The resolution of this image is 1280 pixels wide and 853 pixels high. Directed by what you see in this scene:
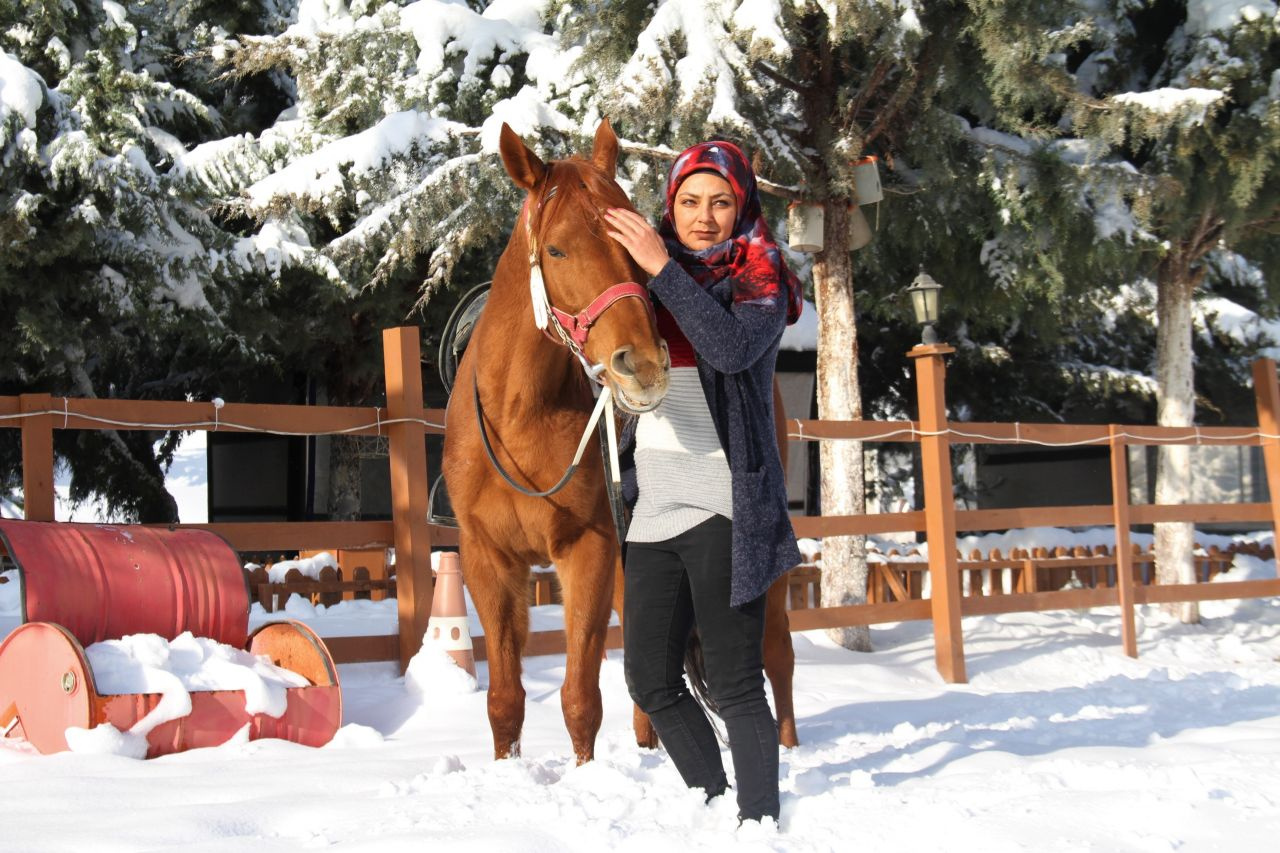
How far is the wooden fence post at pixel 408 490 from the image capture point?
5.62m

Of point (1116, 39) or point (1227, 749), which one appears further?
point (1116, 39)

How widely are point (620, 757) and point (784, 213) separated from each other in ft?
22.1

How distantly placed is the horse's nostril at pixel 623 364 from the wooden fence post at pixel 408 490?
324 cm

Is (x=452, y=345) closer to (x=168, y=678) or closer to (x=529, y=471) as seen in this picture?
(x=529, y=471)

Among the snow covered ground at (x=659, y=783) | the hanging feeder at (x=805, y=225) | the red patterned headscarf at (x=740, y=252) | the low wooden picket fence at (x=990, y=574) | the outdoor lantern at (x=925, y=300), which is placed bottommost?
the snow covered ground at (x=659, y=783)

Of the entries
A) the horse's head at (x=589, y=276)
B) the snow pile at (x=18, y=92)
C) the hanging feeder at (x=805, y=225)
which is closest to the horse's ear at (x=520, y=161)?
the horse's head at (x=589, y=276)

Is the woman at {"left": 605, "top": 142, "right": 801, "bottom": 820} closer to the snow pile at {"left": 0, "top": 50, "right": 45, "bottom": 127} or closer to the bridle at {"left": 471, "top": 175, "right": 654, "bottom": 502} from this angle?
the bridle at {"left": 471, "top": 175, "right": 654, "bottom": 502}

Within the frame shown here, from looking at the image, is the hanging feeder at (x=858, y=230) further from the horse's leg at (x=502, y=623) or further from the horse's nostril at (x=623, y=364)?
the horse's nostril at (x=623, y=364)

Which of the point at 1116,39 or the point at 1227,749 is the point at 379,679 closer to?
the point at 1227,749

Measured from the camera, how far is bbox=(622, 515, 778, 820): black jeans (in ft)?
9.01

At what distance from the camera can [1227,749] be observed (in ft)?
14.2

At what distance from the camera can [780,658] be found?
181 inches

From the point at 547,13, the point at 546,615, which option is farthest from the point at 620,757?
the point at 547,13

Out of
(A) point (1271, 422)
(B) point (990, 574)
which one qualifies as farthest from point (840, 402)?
(A) point (1271, 422)
